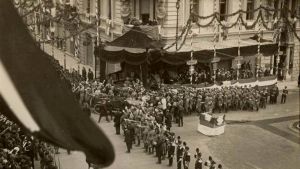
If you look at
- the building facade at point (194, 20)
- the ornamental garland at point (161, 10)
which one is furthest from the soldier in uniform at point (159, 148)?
the ornamental garland at point (161, 10)

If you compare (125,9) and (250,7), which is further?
(250,7)

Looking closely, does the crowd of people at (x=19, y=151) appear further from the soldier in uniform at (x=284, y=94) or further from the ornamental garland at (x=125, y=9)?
the soldier in uniform at (x=284, y=94)

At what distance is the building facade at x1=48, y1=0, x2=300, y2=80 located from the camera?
120 ft

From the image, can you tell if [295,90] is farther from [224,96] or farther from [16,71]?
[16,71]

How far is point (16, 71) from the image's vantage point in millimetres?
3594

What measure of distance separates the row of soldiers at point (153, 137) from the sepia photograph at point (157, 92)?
2.2 inches

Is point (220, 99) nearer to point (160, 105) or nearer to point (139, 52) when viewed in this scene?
point (160, 105)

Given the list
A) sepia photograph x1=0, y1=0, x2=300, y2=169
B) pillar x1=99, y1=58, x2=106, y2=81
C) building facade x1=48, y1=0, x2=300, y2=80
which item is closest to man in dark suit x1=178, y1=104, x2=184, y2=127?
sepia photograph x1=0, y1=0, x2=300, y2=169

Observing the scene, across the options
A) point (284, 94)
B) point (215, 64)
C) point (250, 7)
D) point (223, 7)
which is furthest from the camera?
point (250, 7)

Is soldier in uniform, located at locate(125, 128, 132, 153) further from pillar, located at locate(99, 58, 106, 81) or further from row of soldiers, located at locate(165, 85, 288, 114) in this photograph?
pillar, located at locate(99, 58, 106, 81)

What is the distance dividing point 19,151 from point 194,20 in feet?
66.9

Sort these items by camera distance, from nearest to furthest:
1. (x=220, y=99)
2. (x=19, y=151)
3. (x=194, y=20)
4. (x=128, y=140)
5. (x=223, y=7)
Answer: (x=19, y=151) → (x=128, y=140) → (x=220, y=99) → (x=194, y=20) → (x=223, y=7)

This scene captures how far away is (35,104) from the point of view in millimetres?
3604

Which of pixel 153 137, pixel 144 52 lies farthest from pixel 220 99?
pixel 153 137
